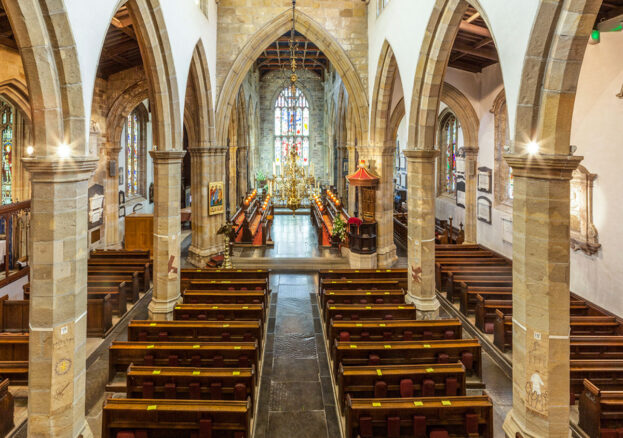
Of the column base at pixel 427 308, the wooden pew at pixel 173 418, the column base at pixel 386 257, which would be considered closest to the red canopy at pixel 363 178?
the column base at pixel 386 257

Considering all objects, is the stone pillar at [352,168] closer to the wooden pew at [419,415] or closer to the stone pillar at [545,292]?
the stone pillar at [545,292]

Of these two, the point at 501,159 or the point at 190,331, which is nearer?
the point at 190,331

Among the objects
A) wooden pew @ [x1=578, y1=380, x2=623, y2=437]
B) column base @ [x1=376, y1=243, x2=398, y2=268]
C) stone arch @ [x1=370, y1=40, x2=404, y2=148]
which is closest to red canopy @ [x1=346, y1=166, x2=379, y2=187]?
stone arch @ [x1=370, y1=40, x2=404, y2=148]

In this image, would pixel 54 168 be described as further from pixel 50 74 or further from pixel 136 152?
pixel 136 152

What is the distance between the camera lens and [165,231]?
10.3 metres

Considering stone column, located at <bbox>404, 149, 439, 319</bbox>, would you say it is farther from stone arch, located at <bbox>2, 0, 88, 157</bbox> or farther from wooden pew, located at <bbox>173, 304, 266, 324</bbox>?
stone arch, located at <bbox>2, 0, 88, 157</bbox>

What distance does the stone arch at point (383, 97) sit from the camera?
531 inches

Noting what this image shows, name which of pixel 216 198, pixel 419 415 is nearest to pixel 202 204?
pixel 216 198

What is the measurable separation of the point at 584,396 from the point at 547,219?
2541mm

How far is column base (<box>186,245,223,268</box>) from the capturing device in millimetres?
15109

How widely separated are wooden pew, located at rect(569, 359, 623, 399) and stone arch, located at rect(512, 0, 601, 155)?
337cm

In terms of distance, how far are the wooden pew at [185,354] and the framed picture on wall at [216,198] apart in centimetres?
837

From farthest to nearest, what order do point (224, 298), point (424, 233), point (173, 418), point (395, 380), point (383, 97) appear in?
point (383, 97), point (424, 233), point (224, 298), point (395, 380), point (173, 418)

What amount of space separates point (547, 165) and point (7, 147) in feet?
52.3
